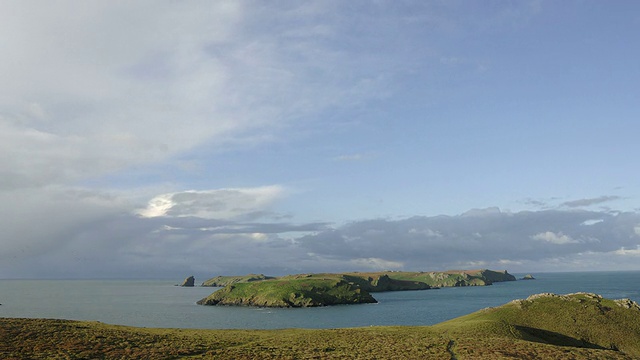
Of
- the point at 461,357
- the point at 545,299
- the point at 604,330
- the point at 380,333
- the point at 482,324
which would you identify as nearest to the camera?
the point at 461,357

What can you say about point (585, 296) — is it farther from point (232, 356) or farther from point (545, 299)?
point (232, 356)

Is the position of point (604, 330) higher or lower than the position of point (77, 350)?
lower

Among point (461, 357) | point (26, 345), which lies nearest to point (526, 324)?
point (461, 357)

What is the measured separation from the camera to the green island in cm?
4853

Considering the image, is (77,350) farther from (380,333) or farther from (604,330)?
(604,330)

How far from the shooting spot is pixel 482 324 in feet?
236

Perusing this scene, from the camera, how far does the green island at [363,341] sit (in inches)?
1911

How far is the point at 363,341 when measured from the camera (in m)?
59.0

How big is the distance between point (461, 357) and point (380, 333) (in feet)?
66.3

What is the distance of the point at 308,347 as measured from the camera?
5425cm

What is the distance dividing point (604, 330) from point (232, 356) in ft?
238

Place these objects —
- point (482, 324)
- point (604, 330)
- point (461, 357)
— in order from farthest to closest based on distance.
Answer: point (604, 330) → point (482, 324) → point (461, 357)

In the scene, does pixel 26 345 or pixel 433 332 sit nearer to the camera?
pixel 26 345

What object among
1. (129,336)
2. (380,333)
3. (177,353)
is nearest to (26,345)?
(129,336)
